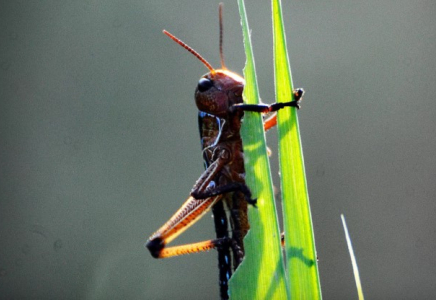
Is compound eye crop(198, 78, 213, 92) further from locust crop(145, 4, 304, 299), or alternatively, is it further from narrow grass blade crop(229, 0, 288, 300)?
narrow grass blade crop(229, 0, 288, 300)

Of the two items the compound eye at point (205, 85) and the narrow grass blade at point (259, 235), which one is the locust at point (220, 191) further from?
the narrow grass blade at point (259, 235)

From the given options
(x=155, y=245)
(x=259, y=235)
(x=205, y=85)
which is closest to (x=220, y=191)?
(x=155, y=245)

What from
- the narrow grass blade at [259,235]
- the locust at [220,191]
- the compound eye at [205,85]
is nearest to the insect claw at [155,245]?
A: the locust at [220,191]

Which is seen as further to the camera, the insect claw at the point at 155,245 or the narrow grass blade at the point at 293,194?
the insect claw at the point at 155,245

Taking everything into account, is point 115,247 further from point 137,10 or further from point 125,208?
point 137,10

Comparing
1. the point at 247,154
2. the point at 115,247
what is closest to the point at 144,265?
the point at 115,247

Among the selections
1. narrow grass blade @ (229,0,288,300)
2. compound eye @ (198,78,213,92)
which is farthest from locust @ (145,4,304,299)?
narrow grass blade @ (229,0,288,300)
